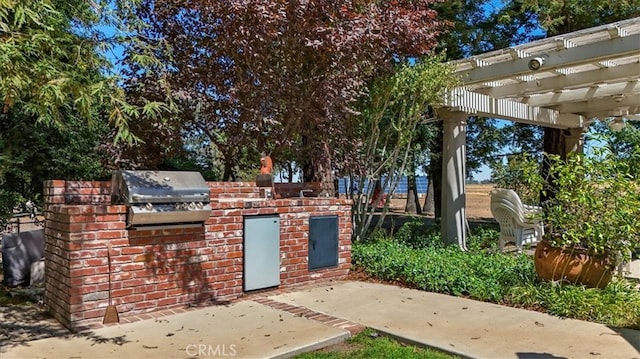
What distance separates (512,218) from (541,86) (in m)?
2.12

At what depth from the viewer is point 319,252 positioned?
557cm

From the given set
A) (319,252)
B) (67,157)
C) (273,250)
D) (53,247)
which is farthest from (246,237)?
(67,157)

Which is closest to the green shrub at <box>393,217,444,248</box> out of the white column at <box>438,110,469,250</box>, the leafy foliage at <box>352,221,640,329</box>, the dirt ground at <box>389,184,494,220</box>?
the white column at <box>438,110,469,250</box>

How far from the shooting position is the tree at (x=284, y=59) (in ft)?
18.2

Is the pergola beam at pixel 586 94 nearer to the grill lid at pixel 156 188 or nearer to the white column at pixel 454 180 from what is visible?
the white column at pixel 454 180

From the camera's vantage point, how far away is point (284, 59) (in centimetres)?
598

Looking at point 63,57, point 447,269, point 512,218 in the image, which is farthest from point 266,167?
point 512,218

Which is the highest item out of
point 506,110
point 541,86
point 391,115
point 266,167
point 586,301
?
point 541,86

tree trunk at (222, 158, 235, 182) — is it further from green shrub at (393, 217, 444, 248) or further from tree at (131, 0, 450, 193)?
green shrub at (393, 217, 444, 248)

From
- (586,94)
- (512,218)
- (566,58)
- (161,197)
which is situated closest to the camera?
(161,197)

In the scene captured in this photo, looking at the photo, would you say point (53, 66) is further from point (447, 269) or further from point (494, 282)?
point (494, 282)

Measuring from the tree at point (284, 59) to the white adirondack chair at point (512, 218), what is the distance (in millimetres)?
2646

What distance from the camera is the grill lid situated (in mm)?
4121

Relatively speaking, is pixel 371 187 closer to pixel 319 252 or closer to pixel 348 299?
pixel 319 252
